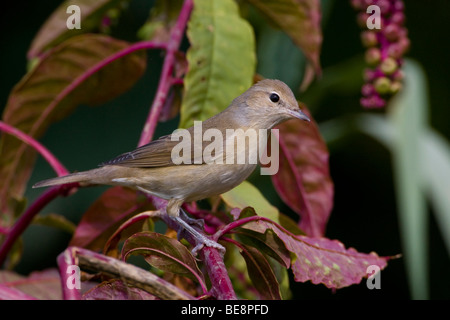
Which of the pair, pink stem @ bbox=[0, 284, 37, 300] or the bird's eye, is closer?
pink stem @ bbox=[0, 284, 37, 300]

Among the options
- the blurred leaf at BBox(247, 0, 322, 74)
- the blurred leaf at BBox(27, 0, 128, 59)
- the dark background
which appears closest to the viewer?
the blurred leaf at BBox(247, 0, 322, 74)

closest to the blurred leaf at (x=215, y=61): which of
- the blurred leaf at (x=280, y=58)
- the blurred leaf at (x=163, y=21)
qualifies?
the blurred leaf at (x=163, y=21)

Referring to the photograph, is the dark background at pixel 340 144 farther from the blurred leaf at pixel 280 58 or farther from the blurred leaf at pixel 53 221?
the blurred leaf at pixel 53 221

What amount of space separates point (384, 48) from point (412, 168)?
532mm

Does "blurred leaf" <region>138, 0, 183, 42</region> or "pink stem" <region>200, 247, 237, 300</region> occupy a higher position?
"blurred leaf" <region>138, 0, 183, 42</region>

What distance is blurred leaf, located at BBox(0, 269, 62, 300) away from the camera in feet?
5.77

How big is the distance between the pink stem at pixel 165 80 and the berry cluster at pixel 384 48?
580mm

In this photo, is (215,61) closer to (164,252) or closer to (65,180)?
(65,180)

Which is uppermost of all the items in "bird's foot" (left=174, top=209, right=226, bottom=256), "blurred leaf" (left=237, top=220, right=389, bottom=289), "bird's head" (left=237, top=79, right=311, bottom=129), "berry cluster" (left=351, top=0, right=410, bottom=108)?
"berry cluster" (left=351, top=0, right=410, bottom=108)

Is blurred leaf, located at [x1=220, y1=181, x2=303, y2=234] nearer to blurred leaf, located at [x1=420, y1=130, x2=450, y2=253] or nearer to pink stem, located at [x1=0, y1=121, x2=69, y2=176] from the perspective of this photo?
pink stem, located at [x1=0, y1=121, x2=69, y2=176]

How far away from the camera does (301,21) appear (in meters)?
1.95

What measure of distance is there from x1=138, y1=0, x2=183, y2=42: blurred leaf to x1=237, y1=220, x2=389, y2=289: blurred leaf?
101cm

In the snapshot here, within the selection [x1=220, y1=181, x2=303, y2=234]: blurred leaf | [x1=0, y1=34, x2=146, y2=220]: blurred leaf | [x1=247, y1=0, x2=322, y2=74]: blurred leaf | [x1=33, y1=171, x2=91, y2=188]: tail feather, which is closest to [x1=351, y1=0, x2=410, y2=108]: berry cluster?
[x1=247, y1=0, x2=322, y2=74]: blurred leaf

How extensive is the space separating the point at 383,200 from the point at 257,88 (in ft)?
5.17
